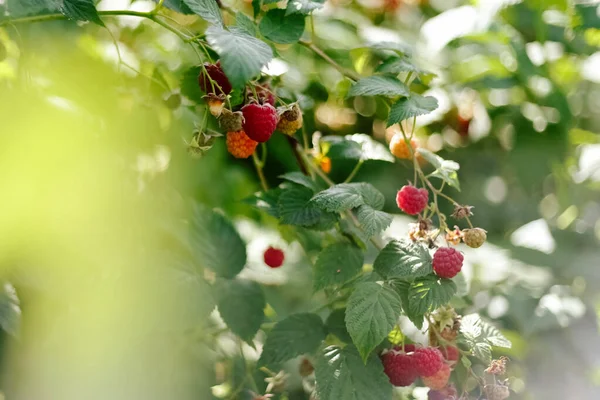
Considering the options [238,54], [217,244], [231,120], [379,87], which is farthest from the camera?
[217,244]

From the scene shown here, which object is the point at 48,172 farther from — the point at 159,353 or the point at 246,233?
the point at 246,233

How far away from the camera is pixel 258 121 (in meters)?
0.76

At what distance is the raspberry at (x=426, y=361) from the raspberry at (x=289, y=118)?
335 mm

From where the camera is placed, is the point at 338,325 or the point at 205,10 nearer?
the point at 205,10

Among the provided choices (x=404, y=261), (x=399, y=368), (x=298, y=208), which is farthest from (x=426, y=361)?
(x=298, y=208)

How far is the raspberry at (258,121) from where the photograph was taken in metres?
0.76

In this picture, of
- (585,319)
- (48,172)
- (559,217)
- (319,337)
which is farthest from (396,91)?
(559,217)

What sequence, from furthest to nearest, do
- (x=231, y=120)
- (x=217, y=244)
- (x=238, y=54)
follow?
(x=217, y=244) → (x=231, y=120) → (x=238, y=54)

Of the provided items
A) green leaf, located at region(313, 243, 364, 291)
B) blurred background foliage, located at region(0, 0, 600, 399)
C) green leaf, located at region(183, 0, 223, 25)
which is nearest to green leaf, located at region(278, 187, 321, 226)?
green leaf, located at region(313, 243, 364, 291)

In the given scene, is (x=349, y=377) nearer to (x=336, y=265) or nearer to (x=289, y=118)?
(x=336, y=265)

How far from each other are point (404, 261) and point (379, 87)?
0.24 m

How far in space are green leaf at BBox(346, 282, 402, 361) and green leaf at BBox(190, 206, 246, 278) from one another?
1.10 ft

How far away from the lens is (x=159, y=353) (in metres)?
1.05

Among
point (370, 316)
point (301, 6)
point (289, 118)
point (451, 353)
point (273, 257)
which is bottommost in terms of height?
point (273, 257)
